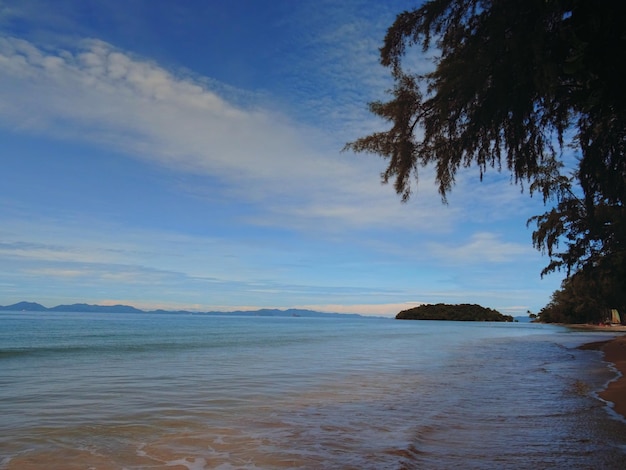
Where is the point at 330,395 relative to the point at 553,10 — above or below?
below

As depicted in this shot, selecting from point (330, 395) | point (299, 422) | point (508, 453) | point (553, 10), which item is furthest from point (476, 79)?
point (330, 395)

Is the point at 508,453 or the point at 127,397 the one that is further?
the point at 127,397

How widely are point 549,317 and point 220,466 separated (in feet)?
404

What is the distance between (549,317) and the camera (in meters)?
112

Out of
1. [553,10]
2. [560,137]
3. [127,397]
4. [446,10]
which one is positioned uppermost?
[446,10]

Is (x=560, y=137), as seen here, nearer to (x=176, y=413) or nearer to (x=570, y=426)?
(x=570, y=426)

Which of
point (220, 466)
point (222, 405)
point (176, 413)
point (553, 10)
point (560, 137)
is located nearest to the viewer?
point (220, 466)

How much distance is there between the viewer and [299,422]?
7.31m

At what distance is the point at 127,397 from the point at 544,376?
1105 centimetres

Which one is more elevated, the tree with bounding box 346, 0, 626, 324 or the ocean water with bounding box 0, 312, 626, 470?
the tree with bounding box 346, 0, 626, 324

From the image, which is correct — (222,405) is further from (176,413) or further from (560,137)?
(560,137)

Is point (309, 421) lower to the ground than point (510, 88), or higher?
lower

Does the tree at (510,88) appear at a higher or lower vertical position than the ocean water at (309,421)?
higher

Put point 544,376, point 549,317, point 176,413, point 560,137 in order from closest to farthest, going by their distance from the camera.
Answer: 1. point 560,137
2. point 176,413
3. point 544,376
4. point 549,317
